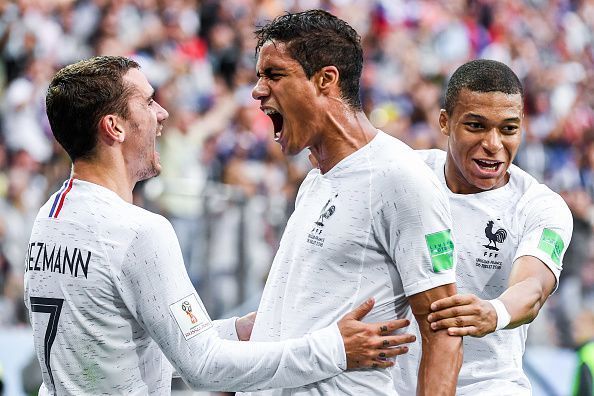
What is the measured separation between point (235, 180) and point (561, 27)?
705cm

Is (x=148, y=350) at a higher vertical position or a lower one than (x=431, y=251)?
lower

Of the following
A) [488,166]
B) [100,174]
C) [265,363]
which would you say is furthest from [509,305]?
[100,174]

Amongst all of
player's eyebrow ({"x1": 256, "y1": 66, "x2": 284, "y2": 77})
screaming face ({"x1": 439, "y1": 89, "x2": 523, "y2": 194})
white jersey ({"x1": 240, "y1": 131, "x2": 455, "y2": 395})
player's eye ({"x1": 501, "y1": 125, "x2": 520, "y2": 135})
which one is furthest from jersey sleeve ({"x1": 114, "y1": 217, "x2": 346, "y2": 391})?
player's eye ({"x1": 501, "y1": 125, "x2": 520, "y2": 135})

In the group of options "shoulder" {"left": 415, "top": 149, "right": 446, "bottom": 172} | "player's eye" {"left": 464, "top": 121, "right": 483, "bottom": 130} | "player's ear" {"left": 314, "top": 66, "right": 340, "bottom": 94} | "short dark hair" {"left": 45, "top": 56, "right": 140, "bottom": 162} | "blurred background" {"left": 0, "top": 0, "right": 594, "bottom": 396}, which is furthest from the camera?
"blurred background" {"left": 0, "top": 0, "right": 594, "bottom": 396}

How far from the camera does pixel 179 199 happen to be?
27.5 ft

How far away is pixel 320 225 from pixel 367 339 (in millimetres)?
502

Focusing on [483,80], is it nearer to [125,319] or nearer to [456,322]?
[456,322]

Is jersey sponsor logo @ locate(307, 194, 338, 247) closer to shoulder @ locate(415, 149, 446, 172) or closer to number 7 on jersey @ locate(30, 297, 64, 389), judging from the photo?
number 7 on jersey @ locate(30, 297, 64, 389)

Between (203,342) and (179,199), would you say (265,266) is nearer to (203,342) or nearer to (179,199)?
(179,199)

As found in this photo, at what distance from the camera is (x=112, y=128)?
3887 millimetres

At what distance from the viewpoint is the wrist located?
4.02m

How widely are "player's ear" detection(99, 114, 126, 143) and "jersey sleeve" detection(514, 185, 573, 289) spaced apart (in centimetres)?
182

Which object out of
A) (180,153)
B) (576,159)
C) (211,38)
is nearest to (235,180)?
(180,153)

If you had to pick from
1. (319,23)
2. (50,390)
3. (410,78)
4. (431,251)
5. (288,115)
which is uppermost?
(410,78)
